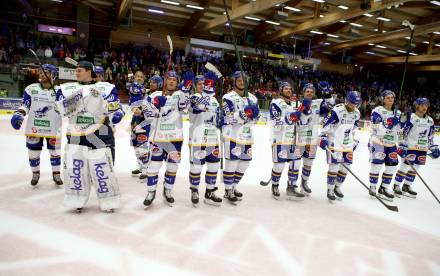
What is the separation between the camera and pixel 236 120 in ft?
13.1

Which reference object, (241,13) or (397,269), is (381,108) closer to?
(397,269)

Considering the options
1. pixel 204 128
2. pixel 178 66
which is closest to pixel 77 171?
pixel 204 128

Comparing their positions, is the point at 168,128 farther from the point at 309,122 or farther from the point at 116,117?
the point at 309,122

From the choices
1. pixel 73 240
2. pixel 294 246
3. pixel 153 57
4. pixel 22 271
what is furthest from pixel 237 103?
pixel 153 57

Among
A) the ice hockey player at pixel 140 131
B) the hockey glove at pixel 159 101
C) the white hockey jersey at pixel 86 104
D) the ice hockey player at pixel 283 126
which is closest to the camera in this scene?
the white hockey jersey at pixel 86 104

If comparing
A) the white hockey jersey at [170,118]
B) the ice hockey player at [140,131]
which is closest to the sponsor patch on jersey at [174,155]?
the white hockey jersey at [170,118]

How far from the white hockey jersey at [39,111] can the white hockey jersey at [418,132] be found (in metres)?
5.51

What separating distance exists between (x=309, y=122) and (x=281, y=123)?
61 cm

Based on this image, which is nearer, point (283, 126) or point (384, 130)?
point (283, 126)

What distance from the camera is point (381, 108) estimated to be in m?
5.02

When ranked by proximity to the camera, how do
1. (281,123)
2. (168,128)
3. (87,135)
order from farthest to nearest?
(281,123)
(168,128)
(87,135)

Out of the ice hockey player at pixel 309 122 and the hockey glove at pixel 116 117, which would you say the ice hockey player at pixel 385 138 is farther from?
the hockey glove at pixel 116 117

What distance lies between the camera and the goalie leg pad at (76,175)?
11.3 ft

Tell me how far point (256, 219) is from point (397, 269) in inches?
61.0
